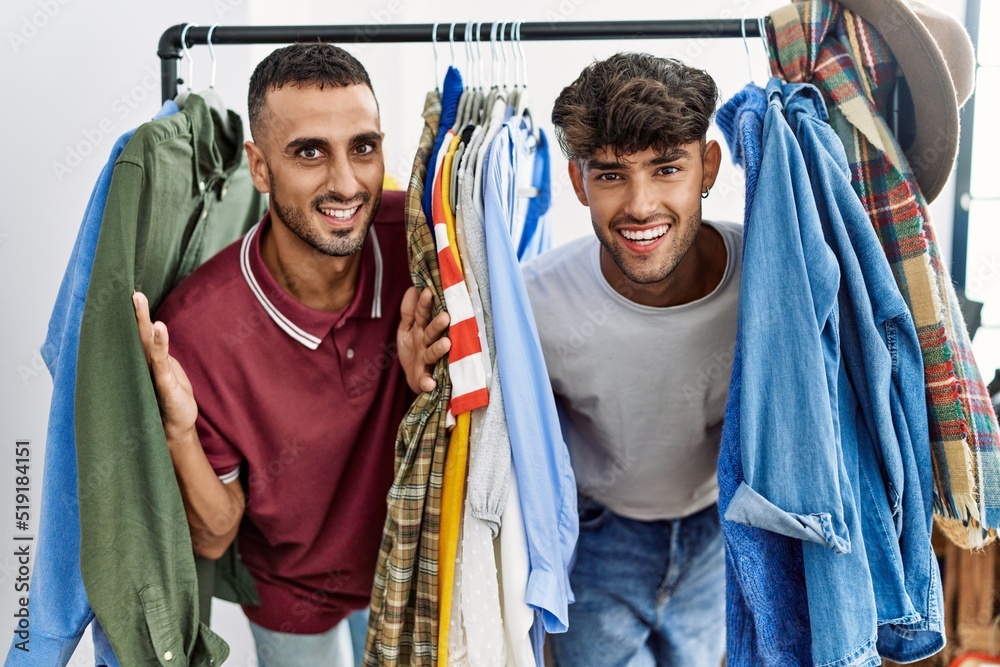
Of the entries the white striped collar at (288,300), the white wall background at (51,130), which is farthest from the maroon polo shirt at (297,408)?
the white wall background at (51,130)

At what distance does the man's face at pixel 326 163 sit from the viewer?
1324 mm

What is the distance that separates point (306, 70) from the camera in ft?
4.39

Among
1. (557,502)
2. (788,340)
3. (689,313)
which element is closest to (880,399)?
(788,340)

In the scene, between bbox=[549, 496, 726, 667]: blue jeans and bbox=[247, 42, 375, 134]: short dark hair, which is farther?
bbox=[549, 496, 726, 667]: blue jeans

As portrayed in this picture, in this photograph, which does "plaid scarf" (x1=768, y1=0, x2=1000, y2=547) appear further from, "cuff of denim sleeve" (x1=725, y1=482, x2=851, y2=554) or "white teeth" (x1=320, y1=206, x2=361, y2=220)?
"white teeth" (x1=320, y1=206, x2=361, y2=220)

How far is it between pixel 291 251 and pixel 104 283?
1.08 ft

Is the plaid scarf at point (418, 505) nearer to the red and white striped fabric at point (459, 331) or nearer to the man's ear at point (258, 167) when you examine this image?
the red and white striped fabric at point (459, 331)

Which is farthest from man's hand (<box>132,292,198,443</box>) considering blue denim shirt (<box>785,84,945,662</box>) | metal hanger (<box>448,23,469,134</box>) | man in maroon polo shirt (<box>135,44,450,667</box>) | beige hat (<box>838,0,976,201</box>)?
beige hat (<box>838,0,976,201</box>)

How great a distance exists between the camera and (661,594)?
1.52 metres

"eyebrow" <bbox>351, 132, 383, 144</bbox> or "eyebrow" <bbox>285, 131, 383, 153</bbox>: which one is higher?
"eyebrow" <bbox>351, 132, 383, 144</bbox>

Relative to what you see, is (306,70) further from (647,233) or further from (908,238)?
(908,238)

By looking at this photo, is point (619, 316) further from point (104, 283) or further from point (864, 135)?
point (104, 283)

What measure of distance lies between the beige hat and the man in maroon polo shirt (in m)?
0.75

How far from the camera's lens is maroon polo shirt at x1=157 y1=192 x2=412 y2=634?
1.36 metres
